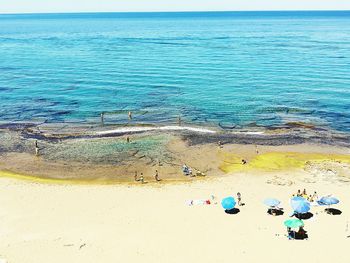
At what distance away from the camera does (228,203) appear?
109 ft

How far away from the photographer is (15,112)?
61.7 m

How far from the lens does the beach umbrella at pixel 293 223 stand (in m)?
29.9

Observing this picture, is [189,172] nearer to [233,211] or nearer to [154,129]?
[233,211]

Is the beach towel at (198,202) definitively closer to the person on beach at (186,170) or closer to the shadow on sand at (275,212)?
the shadow on sand at (275,212)

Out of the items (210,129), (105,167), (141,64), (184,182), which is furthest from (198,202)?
(141,64)

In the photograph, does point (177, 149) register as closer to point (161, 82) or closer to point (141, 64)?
point (161, 82)

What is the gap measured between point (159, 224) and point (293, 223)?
9.84 m

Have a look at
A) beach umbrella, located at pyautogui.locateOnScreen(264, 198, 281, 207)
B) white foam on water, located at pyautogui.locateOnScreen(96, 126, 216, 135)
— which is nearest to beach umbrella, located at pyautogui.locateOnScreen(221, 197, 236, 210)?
beach umbrella, located at pyautogui.locateOnScreen(264, 198, 281, 207)

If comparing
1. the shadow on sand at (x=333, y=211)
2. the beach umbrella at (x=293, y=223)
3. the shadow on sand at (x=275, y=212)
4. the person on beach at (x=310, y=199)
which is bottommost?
the shadow on sand at (x=275, y=212)

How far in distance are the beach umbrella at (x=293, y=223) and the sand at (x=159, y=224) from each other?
1037 mm

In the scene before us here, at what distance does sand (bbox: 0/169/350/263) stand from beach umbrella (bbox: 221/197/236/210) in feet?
2.38

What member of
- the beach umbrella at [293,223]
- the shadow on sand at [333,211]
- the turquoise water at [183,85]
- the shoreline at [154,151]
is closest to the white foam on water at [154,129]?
the shoreline at [154,151]

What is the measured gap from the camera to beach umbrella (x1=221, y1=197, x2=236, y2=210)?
1310 inches

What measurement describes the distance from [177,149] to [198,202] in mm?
13629
